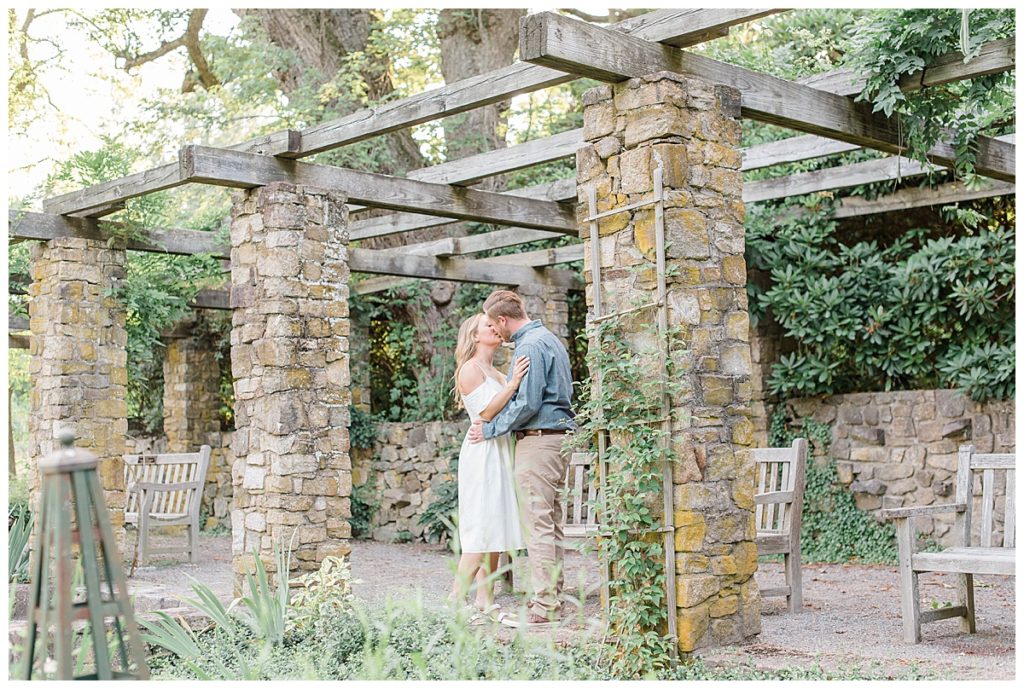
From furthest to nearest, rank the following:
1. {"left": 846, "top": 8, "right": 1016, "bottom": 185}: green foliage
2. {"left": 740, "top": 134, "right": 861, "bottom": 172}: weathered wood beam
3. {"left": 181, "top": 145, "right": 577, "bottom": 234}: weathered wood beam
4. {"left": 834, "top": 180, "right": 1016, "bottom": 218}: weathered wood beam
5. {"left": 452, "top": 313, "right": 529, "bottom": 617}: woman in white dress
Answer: {"left": 834, "top": 180, "right": 1016, "bottom": 218}: weathered wood beam, {"left": 740, "top": 134, "right": 861, "bottom": 172}: weathered wood beam, {"left": 181, "top": 145, "right": 577, "bottom": 234}: weathered wood beam, {"left": 452, "top": 313, "right": 529, "bottom": 617}: woman in white dress, {"left": 846, "top": 8, "right": 1016, "bottom": 185}: green foliage

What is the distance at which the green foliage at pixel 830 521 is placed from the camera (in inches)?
351

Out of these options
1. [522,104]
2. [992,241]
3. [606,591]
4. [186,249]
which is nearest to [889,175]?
[992,241]

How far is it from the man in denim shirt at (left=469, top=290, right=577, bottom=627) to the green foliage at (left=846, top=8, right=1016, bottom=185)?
2172 mm

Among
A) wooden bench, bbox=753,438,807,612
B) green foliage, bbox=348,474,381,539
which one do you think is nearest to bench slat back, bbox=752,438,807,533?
wooden bench, bbox=753,438,807,612

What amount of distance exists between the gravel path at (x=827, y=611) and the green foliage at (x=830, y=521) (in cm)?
27

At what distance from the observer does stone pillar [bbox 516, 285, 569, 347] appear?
1151 centimetres

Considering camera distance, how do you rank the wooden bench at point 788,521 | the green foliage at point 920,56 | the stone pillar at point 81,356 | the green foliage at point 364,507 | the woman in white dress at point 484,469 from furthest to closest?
the green foliage at point 364,507
the stone pillar at point 81,356
the wooden bench at point 788,521
the woman in white dress at point 484,469
the green foliage at point 920,56

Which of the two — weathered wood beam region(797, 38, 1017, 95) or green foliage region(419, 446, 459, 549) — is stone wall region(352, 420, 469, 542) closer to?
green foliage region(419, 446, 459, 549)

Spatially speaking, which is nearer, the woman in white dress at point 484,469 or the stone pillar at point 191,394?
the woman in white dress at point 484,469

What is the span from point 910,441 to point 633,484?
4.87 meters

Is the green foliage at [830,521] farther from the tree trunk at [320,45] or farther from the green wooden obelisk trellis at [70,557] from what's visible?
the green wooden obelisk trellis at [70,557]

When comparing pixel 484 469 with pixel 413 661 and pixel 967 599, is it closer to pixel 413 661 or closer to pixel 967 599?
pixel 413 661

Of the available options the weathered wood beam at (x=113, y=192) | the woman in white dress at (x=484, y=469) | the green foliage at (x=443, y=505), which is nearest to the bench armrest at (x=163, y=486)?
the green foliage at (x=443, y=505)

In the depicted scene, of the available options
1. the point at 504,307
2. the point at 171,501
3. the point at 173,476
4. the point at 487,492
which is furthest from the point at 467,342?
the point at 173,476
